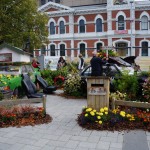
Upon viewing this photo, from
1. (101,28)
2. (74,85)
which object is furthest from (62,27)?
(74,85)

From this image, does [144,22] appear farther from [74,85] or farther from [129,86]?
[129,86]

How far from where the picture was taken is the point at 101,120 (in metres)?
7.16

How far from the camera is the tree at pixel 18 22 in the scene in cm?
2164

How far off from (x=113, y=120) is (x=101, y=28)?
1338 inches

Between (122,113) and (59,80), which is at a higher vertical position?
(59,80)

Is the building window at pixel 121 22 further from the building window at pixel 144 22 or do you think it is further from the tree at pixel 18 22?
the tree at pixel 18 22

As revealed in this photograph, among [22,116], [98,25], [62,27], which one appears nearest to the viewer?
[22,116]

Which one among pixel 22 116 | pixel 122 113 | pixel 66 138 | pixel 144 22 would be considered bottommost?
pixel 66 138

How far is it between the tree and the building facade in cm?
1347

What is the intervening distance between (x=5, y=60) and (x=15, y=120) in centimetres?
637

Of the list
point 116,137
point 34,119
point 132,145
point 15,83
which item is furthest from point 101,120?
point 15,83

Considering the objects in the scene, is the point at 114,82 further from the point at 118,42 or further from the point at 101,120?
the point at 118,42

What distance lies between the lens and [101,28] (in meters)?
39.8

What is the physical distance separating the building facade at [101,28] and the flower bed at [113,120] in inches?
1133
